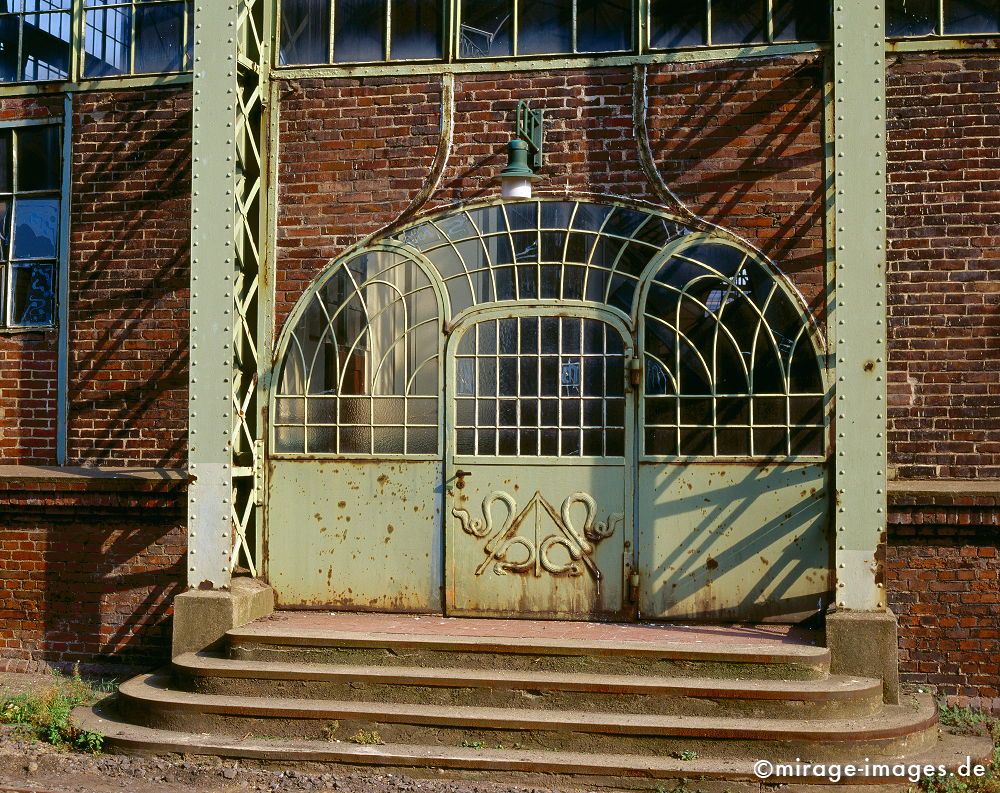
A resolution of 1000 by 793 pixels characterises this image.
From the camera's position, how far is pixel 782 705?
20.3 feet

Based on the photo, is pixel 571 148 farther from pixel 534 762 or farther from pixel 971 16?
pixel 534 762

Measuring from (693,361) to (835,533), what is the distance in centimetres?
157

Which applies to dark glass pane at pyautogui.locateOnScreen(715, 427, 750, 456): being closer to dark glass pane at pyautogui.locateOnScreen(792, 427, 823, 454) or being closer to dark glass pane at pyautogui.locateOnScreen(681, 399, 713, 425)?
dark glass pane at pyautogui.locateOnScreen(681, 399, 713, 425)

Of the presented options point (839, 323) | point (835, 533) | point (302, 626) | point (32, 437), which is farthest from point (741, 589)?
point (32, 437)

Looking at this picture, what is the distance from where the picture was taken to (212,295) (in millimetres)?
7465

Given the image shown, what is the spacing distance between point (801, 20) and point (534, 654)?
4.92m

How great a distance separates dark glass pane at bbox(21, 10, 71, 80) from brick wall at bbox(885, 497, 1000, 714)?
292 inches

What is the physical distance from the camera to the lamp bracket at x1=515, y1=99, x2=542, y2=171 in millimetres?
7457

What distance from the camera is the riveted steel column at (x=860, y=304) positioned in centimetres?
664

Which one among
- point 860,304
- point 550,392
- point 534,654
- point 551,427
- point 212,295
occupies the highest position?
point 212,295

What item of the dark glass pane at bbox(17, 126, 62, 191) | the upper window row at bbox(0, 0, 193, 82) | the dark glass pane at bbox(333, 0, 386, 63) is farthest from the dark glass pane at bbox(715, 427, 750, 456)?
the dark glass pane at bbox(17, 126, 62, 191)

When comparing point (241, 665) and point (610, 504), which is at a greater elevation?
point (610, 504)

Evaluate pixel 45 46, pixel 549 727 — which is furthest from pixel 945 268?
pixel 45 46

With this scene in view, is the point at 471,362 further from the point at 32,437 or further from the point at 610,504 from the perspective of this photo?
the point at 32,437
